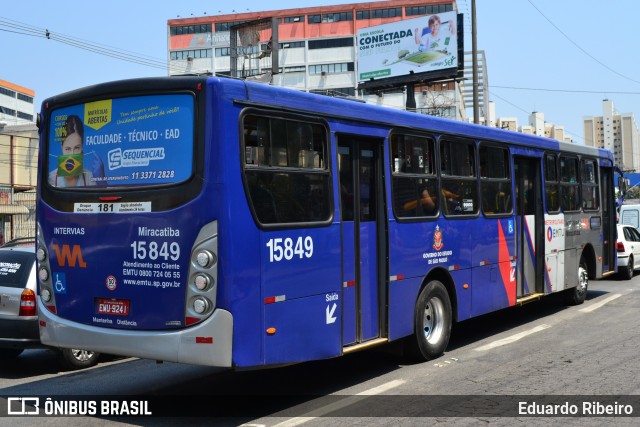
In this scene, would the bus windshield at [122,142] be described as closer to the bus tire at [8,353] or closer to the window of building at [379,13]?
the bus tire at [8,353]

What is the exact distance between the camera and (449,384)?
25.0 feet

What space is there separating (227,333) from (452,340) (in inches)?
214

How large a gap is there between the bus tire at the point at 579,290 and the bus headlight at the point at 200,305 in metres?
9.80

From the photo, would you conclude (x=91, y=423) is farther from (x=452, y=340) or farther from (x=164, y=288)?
(x=452, y=340)

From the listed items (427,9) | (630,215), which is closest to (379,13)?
(427,9)

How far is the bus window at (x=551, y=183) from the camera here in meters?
12.3

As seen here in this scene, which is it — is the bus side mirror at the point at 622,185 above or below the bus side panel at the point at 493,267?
above

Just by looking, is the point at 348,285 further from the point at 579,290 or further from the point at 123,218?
Result: the point at 579,290

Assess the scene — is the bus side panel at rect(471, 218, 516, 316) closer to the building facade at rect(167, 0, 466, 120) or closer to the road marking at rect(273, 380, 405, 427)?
the road marking at rect(273, 380, 405, 427)

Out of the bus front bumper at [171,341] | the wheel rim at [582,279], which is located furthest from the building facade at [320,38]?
the bus front bumper at [171,341]

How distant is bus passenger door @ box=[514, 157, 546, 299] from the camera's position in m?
11.3

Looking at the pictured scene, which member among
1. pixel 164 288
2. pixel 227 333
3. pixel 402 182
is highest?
pixel 402 182

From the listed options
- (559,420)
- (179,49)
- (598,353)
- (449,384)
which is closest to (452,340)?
(598,353)

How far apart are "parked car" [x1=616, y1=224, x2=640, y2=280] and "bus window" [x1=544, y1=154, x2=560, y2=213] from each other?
8.06 meters
